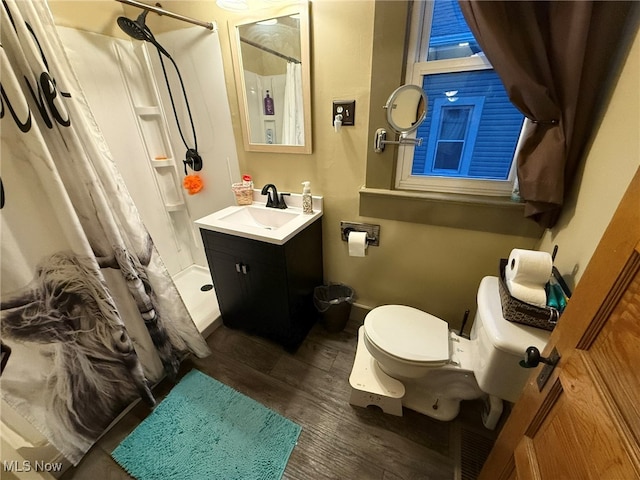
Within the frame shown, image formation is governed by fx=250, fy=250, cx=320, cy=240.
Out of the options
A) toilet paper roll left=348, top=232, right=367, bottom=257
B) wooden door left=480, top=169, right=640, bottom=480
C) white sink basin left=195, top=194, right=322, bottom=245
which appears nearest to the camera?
wooden door left=480, top=169, right=640, bottom=480

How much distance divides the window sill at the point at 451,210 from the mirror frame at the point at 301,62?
506 mm

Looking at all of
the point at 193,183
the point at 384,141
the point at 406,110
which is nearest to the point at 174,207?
the point at 193,183

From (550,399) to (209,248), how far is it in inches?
60.5

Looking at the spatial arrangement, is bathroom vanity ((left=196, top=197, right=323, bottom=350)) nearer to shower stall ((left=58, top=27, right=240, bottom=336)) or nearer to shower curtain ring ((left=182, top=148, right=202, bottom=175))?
shower stall ((left=58, top=27, right=240, bottom=336))

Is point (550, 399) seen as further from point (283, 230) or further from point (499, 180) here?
point (283, 230)

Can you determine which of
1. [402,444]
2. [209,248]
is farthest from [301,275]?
[402,444]

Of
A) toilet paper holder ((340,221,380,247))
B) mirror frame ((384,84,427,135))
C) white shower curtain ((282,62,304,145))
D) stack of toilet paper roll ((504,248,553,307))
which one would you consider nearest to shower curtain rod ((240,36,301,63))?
white shower curtain ((282,62,304,145))

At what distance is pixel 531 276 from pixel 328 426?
1.10m

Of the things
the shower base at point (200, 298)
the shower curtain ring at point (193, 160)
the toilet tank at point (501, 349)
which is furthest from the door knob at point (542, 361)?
the shower curtain ring at point (193, 160)

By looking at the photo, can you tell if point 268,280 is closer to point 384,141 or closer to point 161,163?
point 384,141

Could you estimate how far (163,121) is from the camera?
1849 millimetres

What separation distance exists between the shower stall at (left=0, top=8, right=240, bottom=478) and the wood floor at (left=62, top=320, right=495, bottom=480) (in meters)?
0.44

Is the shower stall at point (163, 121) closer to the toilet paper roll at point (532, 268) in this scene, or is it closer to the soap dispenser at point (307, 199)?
the soap dispenser at point (307, 199)

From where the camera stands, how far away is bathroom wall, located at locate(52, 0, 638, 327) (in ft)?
3.83
